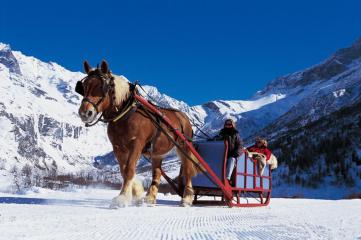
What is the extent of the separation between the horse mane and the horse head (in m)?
0.12

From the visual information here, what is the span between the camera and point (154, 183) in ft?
31.4

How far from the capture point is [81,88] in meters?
7.93

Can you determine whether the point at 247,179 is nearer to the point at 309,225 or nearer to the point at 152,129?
the point at 152,129

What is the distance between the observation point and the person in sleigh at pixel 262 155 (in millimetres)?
11648

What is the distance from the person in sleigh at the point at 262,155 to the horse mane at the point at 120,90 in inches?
157

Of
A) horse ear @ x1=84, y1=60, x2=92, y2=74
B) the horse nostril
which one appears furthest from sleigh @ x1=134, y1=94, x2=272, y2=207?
the horse nostril

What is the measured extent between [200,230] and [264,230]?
0.79 metres

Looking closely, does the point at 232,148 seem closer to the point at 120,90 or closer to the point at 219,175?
the point at 219,175

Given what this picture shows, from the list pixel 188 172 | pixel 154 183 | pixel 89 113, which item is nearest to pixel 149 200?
pixel 154 183

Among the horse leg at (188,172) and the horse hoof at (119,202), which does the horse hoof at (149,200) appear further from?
the horse hoof at (119,202)

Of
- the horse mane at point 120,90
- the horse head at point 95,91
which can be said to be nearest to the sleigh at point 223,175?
the horse mane at point 120,90

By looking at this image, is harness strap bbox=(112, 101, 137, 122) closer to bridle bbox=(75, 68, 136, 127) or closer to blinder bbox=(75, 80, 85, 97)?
bridle bbox=(75, 68, 136, 127)

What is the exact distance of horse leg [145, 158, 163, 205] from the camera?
30.1 feet

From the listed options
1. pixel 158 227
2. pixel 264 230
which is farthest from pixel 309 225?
pixel 158 227
